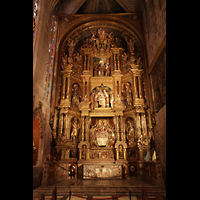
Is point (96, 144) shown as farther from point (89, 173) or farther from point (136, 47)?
point (136, 47)

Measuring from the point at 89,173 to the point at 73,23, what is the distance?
12688mm

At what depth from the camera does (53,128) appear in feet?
36.6

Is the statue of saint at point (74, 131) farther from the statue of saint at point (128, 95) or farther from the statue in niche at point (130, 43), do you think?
the statue in niche at point (130, 43)

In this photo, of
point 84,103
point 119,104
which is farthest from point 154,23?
point 84,103

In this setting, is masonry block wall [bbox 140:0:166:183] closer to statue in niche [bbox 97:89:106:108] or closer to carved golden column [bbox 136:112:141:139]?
carved golden column [bbox 136:112:141:139]

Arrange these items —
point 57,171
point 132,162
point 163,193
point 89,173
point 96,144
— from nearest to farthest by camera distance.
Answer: point 163,193 → point 57,171 → point 89,173 → point 132,162 → point 96,144

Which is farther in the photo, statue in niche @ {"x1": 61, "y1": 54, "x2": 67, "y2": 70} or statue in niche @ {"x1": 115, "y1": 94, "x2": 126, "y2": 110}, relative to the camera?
statue in niche @ {"x1": 61, "y1": 54, "x2": 67, "y2": 70}

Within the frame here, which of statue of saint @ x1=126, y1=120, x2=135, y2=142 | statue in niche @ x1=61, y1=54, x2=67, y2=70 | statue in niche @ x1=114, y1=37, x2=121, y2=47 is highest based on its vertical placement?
statue in niche @ x1=114, y1=37, x2=121, y2=47

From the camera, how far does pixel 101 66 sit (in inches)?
580

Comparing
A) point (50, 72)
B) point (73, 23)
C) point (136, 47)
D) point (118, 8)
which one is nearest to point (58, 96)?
point (50, 72)

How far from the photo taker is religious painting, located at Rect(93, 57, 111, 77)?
14.5m

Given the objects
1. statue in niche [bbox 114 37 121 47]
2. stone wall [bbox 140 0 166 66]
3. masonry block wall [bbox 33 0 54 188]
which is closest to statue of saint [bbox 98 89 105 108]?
masonry block wall [bbox 33 0 54 188]

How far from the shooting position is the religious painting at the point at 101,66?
1452 centimetres

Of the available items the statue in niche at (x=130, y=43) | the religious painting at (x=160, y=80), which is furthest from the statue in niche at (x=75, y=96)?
the religious painting at (x=160, y=80)
